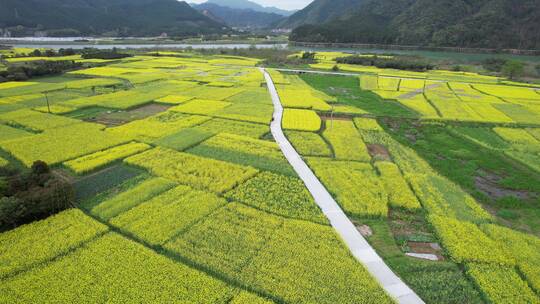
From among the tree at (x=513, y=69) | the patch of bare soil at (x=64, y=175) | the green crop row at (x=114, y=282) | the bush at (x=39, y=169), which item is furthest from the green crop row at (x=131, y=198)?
the tree at (x=513, y=69)

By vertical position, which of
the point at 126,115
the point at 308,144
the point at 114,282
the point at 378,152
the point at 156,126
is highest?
the point at 126,115

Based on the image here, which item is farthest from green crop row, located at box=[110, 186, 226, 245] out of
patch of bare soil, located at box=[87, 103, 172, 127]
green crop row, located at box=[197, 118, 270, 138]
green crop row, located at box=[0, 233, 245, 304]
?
patch of bare soil, located at box=[87, 103, 172, 127]

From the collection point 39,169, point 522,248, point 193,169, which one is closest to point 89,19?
point 39,169

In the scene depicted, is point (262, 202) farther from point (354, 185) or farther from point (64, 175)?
point (64, 175)

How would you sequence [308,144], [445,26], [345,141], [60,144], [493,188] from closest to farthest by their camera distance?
1. [493,188]
2. [60,144]
3. [308,144]
4. [345,141]
5. [445,26]

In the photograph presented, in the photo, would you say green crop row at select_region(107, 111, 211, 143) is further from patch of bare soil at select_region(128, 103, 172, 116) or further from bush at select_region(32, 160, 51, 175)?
bush at select_region(32, 160, 51, 175)

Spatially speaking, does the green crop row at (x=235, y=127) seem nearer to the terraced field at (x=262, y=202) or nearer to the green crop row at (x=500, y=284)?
the terraced field at (x=262, y=202)
